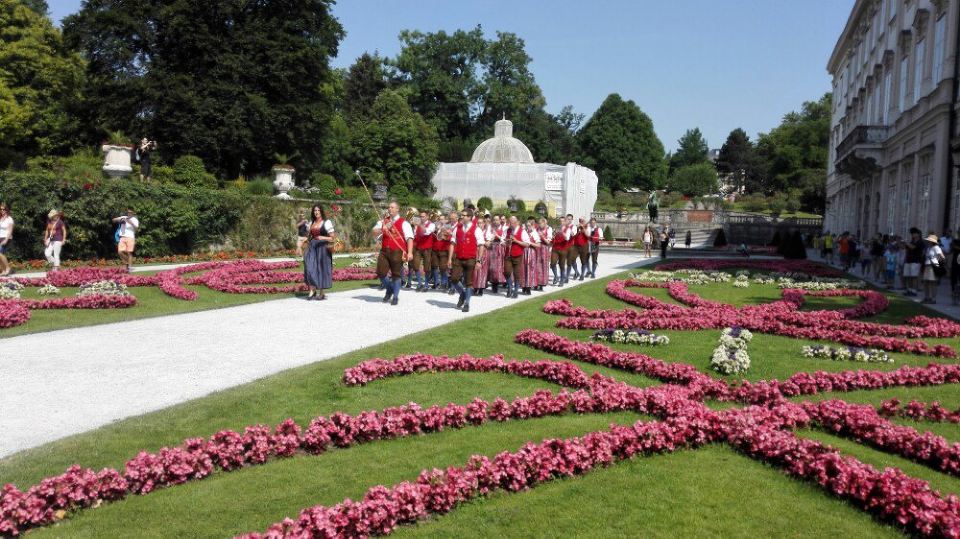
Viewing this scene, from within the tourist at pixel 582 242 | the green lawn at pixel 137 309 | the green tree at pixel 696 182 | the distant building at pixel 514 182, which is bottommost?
the green lawn at pixel 137 309

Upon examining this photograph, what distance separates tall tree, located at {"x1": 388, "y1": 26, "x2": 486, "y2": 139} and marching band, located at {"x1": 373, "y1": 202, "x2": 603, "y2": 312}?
58.1 m

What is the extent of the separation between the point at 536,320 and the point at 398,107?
54309 millimetres

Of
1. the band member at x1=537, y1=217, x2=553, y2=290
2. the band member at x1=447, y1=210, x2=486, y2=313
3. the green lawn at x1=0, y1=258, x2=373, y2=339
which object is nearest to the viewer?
the green lawn at x1=0, y1=258, x2=373, y2=339

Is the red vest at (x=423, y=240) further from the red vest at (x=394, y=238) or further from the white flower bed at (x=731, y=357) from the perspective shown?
the white flower bed at (x=731, y=357)

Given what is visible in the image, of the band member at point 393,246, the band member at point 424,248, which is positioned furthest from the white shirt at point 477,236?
the band member at point 424,248

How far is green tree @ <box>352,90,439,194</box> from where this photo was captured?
60.8 metres

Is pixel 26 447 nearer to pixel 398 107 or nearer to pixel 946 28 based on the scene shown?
pixel 946 28

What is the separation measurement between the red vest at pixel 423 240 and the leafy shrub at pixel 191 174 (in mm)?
20246

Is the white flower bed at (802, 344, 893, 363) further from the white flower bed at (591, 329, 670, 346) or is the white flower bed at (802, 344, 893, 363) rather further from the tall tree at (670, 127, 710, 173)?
the tall tree at (670, 127, 710, 173)

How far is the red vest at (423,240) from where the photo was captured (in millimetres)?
17578

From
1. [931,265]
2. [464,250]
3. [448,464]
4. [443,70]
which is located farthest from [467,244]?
[443,70]

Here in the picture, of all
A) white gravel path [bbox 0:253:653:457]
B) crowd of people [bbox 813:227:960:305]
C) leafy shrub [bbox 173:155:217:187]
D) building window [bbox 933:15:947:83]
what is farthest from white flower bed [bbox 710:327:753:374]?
leafy shrub [bbox 173:155:217:187]

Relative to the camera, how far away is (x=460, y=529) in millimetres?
4297

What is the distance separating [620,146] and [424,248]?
79349 mm
